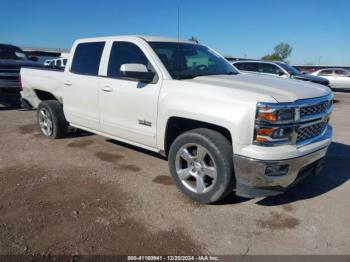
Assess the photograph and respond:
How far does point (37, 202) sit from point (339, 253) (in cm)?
325

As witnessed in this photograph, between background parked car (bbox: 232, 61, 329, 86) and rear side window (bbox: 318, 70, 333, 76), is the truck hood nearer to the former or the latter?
background parked car (bbox: 232, 61, 329, 86)

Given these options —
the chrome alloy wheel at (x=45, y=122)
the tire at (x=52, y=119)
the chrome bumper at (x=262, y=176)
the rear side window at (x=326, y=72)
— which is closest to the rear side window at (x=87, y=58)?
the tire at (x=52, y=119)

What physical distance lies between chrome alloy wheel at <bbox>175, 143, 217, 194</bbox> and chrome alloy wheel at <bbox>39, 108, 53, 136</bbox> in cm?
356

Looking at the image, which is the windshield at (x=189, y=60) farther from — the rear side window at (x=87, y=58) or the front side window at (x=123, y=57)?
the rear side window at (x=87, y=58)

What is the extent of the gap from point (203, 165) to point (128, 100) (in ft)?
4.88

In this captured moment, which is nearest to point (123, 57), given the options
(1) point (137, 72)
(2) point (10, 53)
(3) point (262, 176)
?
(1) point (137, 72)

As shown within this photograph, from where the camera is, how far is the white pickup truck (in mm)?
3326

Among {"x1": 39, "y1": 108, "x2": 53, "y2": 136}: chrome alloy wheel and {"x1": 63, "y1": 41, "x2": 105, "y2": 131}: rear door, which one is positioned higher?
{"x1": 63, "y1": 41, "x2": 105, "y2": 131}: rear door

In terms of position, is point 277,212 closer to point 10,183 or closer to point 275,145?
point 275,145

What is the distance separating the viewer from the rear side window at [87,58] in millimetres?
5230

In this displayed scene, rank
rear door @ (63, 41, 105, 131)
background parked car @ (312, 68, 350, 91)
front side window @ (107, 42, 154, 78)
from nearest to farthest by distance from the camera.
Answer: front side window @ (107, 42, 154, 78), rear door @ (63, 41, 105, 131), background parked car @ (312, 68, 350, 91)

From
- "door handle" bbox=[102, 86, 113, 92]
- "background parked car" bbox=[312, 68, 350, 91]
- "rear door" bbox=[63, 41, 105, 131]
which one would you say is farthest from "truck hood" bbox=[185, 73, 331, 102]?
"background parked car" bbox=[312, 68, 350, 91]

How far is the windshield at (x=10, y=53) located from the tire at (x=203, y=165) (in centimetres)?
979

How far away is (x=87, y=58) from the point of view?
545 cm
